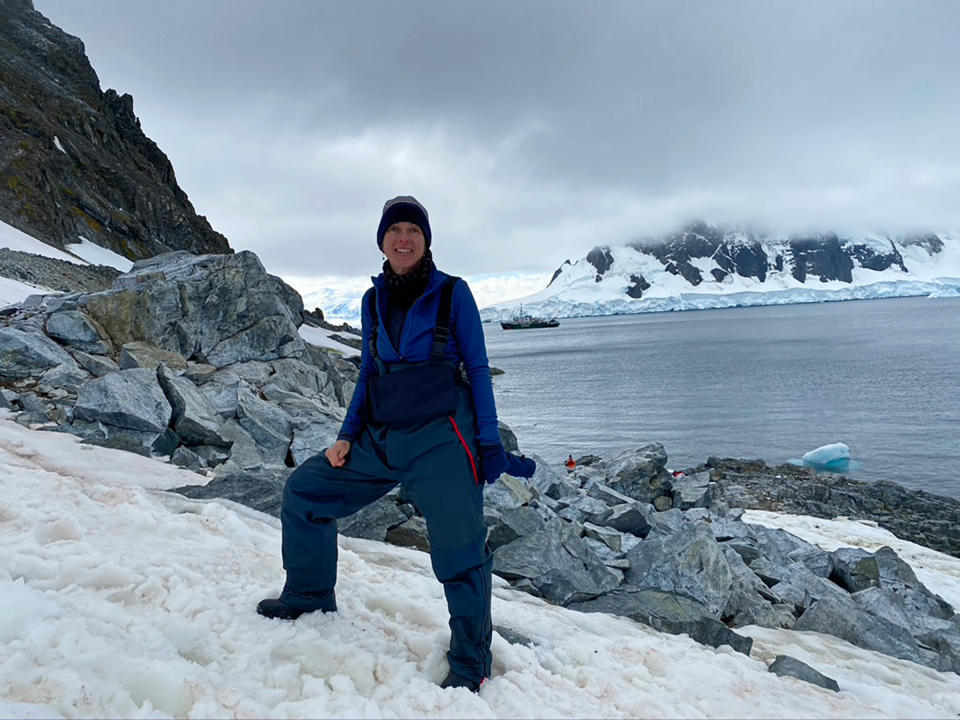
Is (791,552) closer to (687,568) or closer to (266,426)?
(687,568)

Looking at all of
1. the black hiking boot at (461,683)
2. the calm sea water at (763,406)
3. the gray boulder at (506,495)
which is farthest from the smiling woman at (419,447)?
the calm sea water at (763,406)

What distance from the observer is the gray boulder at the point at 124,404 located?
919 cm

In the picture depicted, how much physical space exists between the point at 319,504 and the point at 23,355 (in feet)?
33.8

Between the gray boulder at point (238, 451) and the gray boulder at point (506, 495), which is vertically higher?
the gray boulder at point (238, 451)

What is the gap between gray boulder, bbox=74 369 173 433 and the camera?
30.1 ft

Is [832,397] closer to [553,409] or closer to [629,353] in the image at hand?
[553,409]

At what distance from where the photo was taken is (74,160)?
64750 mm

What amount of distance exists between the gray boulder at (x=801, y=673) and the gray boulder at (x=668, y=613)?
71 cm

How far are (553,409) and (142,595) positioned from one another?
44608 mm

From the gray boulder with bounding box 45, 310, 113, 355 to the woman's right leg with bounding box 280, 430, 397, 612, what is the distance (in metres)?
11.6

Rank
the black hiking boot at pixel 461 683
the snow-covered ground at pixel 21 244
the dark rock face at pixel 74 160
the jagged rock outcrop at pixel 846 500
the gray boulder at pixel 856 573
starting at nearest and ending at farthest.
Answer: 1. the black hiking boot at pixel 461 683
2. the gray boulder at pixel 856 573
3. the jagged rock outcrop at pixel 846 500
4. the snow-covered ground at pixel 21 244
5. the dark rock face at pixel 74 160

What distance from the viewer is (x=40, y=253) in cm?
3681

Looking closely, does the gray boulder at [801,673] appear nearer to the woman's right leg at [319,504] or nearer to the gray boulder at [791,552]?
the woman's right leg at [319,504]

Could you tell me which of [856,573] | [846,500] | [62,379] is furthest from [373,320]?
[846,500]
